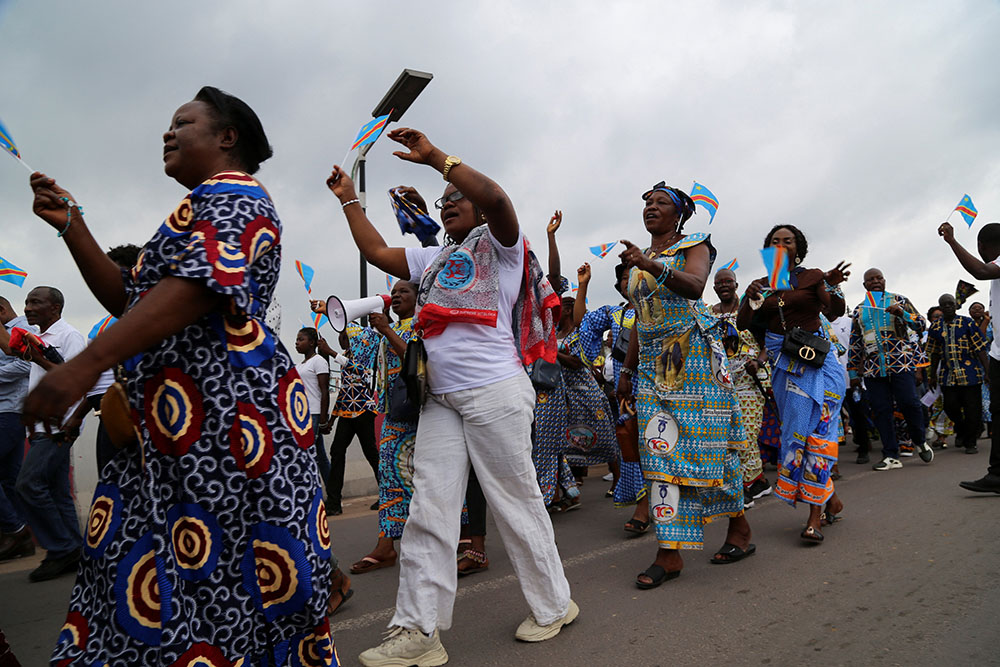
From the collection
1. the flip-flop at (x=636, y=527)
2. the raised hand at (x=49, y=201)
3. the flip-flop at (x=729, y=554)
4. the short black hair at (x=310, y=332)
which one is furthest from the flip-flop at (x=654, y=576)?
the short black hair at (x=310, y=332)

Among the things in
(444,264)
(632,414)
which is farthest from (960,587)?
(444,264)

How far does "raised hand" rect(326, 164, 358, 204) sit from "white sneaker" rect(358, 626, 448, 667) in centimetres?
175

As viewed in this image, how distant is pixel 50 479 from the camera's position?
5500 millimetres

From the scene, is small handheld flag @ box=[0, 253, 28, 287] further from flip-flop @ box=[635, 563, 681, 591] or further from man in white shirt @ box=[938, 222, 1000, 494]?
man in white shirt @ box=[938, 222, 1000, 494]

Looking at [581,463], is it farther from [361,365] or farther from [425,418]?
[425,418]

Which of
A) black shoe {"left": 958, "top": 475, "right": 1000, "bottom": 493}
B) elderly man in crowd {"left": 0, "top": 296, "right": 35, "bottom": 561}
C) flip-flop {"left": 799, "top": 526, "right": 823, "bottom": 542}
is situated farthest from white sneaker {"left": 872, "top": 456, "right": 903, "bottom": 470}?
elderly man in crowd {"left": 0, "top": 296, "right": 35, "bottom": 561}

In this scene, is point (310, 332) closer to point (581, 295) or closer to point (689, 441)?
point (581, 295)

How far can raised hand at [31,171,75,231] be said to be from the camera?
1.97 meters

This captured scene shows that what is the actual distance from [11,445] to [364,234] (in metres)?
4.14

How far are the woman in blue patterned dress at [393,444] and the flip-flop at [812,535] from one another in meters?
2.50

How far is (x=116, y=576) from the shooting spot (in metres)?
1.69

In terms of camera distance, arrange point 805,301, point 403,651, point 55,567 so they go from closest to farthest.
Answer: point 403,651
point 55,567
point 805,301

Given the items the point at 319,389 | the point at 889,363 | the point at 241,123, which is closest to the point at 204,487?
the point at 241,123

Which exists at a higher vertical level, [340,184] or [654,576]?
[340,184]
